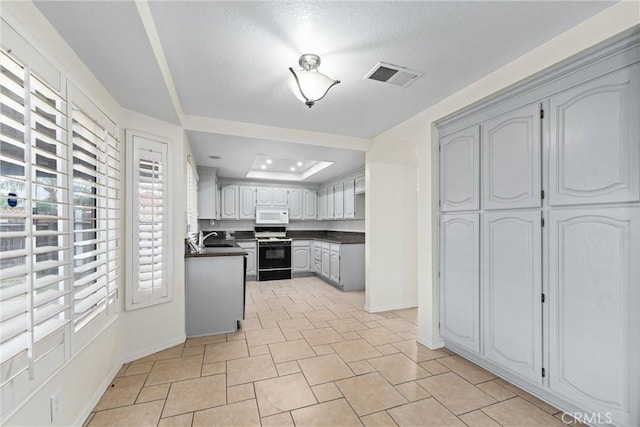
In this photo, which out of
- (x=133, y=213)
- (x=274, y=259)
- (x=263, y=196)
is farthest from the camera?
(x=263, y=196)

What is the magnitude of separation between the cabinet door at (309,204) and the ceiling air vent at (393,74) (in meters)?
4.78

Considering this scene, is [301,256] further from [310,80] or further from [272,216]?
[310,80]

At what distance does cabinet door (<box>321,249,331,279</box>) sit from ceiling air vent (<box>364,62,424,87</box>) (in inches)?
152

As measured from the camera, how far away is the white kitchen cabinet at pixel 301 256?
643 centimetres

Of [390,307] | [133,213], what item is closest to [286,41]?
[133,213]

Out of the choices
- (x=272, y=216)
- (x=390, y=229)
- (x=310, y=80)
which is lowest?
(x=390, y=229)

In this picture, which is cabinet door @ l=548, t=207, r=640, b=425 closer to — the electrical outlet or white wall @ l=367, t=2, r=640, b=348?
white wall @ l=367, t=2, r=640, b=348

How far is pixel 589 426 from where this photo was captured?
179 cm

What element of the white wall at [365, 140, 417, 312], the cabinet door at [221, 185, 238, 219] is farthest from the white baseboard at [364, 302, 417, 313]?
the cabinet door at [221, 185, 238, 219]

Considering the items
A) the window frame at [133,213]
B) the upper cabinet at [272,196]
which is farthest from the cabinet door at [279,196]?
the window frame at [133,213]

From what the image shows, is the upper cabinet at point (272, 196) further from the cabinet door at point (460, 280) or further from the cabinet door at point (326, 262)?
the cabinet door at point (460, 280)

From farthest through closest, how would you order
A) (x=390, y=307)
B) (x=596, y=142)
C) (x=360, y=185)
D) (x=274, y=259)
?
(x=274, y=259) → (x=360, y=185) → (x=390, y=307) → (x=596, y=142)

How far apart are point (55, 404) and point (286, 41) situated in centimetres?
246

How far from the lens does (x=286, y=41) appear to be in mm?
1845
